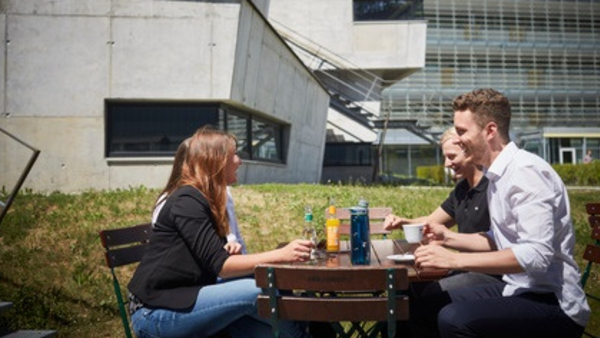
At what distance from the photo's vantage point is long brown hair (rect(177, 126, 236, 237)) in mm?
3289

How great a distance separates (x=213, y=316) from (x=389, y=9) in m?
26.0

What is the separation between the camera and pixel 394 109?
4100 cm

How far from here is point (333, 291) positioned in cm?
251

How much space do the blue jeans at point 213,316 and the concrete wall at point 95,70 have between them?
35.0 feet

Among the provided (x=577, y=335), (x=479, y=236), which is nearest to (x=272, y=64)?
(x=479, y=236)

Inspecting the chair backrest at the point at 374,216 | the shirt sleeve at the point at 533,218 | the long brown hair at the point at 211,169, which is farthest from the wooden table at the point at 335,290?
the chair backrest at the point at 374,216

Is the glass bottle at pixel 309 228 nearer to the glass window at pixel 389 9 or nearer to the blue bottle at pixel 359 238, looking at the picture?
the blue bottle at pixel 359 238

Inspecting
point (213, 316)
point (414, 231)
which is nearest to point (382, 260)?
point (414, 231)

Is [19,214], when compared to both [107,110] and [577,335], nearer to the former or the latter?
[107,110]

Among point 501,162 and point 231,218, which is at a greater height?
point 501,162

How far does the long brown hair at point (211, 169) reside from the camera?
329 centimetres

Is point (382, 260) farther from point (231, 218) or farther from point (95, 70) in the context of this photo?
point (95, 70)

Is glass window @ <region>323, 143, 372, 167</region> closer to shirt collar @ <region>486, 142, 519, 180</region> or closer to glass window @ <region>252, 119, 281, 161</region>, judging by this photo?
glass window @ <region>252, 119, 281, 161</region>

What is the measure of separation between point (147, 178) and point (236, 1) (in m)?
4.77
